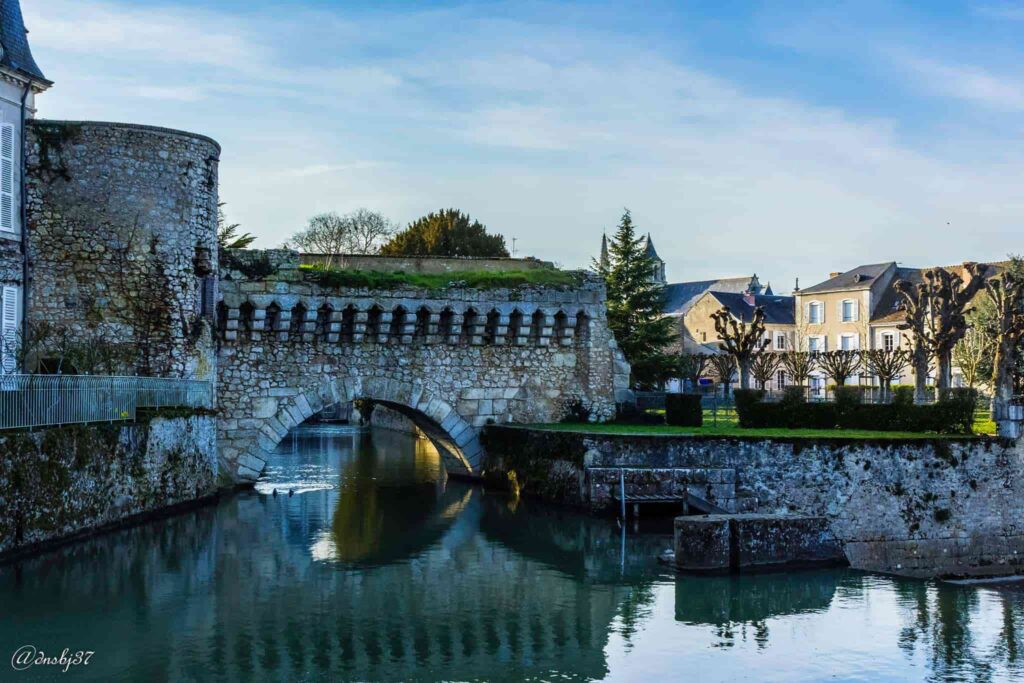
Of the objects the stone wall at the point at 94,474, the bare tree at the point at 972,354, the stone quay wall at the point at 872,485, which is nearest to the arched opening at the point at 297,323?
the stone wall at the point at 94,474

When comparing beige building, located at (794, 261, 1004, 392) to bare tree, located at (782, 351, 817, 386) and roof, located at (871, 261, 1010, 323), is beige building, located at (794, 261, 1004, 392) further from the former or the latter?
bare tree, located at (782, 351, 817, 386)

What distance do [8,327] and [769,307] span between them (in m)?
53.4

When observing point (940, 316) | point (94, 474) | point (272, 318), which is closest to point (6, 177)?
point (272, 318)

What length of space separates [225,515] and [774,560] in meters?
10.2

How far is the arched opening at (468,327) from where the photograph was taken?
2575 cm

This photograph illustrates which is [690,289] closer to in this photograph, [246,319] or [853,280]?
[853,280]

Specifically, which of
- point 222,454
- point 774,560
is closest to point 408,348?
point 222,454

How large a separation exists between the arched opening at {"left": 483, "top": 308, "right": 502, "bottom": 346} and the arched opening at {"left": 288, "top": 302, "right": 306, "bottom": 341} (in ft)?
13.8

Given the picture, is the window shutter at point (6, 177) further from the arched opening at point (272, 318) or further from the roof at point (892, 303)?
the roof at point (892, 303)

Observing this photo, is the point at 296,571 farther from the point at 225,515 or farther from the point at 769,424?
the point at 769,424

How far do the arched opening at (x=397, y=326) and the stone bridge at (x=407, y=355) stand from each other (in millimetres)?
26

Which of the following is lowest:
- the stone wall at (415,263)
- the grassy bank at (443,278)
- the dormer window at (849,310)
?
the grassy bank at (443,278)

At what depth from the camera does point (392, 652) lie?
38.4ft

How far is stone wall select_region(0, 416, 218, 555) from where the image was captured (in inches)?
569
